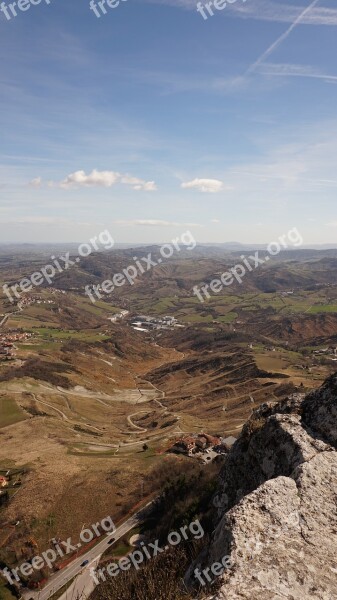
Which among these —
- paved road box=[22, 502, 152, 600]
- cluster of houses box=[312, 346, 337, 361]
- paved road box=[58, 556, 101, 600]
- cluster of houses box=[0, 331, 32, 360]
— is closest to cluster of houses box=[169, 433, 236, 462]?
paved road box=[22, 502, 152, 600]

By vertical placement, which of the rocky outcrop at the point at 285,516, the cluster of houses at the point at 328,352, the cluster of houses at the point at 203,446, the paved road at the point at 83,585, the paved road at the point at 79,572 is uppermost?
the rocky outcrop at the point at 285,516

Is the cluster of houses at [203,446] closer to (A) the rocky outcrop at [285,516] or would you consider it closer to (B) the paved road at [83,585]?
(B) the paved road at [83,585]

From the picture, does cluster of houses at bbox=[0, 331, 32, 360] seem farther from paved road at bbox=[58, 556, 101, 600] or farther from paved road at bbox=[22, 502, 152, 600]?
paved road at bbox=[58, 556, 101, 600]

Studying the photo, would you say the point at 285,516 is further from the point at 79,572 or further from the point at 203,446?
the point at 203,446

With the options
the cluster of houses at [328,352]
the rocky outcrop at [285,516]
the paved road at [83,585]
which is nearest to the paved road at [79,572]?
the paved road at [83,585]

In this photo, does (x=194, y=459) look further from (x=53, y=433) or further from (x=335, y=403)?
(x=335, y=403)

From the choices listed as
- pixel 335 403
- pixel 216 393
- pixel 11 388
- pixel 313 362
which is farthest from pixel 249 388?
pixel 335 403

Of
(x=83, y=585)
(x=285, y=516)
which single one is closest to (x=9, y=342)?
(x=83, y=585)
